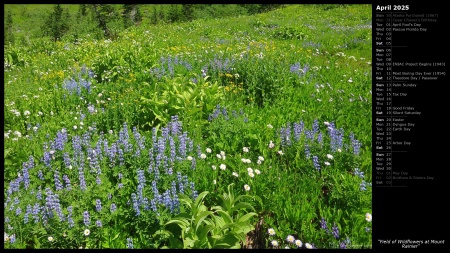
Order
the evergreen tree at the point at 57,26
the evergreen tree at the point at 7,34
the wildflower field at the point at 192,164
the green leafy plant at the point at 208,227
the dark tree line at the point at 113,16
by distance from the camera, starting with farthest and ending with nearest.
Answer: the evergreen tree at the point at 57,26
the dark tree line at the point at 113,16
the evergreen tree at the point at 7,34
the wildflower field at the point at 192,164
the green leafy plant at the point at 208,227

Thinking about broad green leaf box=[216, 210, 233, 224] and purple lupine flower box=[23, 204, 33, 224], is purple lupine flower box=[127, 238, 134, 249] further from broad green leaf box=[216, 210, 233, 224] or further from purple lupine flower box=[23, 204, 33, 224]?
purple lupine flower box=[23, 204, 33, 224]

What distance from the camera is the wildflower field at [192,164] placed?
11.0 ft

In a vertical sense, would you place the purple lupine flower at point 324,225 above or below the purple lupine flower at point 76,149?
below

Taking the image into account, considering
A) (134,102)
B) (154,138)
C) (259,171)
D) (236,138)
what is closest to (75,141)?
(154,138)

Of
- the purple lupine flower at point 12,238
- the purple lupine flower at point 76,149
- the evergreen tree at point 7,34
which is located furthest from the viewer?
the evergreen tree at point 7,34

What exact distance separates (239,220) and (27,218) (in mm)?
2285

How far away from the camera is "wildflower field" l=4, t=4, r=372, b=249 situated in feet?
11.0

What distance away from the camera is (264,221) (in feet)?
12.2

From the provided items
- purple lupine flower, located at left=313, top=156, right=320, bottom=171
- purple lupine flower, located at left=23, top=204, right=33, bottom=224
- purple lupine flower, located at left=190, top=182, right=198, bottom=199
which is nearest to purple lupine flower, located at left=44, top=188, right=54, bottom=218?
purple lupine flower, located at left=23, top=204, right=33, bottom=224

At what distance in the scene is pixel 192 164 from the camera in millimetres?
4145

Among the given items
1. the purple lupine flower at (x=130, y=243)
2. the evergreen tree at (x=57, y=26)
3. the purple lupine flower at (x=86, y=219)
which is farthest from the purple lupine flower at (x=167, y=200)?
the evergreen tree at (x=57, y=26)

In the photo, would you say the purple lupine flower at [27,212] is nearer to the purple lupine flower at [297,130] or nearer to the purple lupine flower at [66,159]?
the purple lupine flower at [66,159]

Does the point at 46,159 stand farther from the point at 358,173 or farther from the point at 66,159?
the point at 358,173
